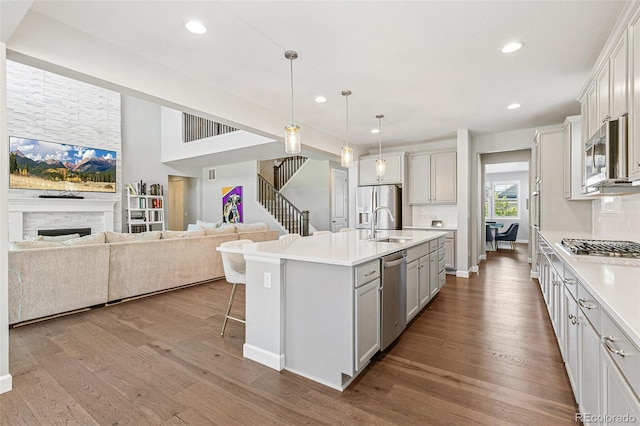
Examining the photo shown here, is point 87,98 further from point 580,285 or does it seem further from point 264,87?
point 580,285

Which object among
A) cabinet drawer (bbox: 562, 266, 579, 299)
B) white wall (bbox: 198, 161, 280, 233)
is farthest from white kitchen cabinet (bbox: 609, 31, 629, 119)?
white wall (bbox: 198, 161, 280, 233)

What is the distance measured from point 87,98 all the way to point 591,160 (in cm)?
923

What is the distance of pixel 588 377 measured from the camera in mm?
1478

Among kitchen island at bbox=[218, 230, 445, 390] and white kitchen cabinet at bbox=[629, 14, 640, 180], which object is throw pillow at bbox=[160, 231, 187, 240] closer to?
kitchen island at bbox=[218, 230, 445, 390]

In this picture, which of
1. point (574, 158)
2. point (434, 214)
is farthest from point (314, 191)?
point (574, 158)

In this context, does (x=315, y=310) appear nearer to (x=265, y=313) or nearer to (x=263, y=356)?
(x=265, y=313)

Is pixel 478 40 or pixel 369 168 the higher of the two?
pixel 478 40

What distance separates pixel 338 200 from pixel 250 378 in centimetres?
721

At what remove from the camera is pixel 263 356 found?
2.41 m

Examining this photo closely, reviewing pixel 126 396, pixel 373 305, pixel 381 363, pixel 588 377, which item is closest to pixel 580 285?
pixel 588 377

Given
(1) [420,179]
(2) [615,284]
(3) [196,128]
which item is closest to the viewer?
(2) [615,284]

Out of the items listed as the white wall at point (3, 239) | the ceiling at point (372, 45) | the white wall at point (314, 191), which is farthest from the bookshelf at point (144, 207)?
the white wall at point (3, 239)

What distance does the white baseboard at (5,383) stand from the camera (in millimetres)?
2031

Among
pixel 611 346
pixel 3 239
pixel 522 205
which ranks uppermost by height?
pixel 522 205
